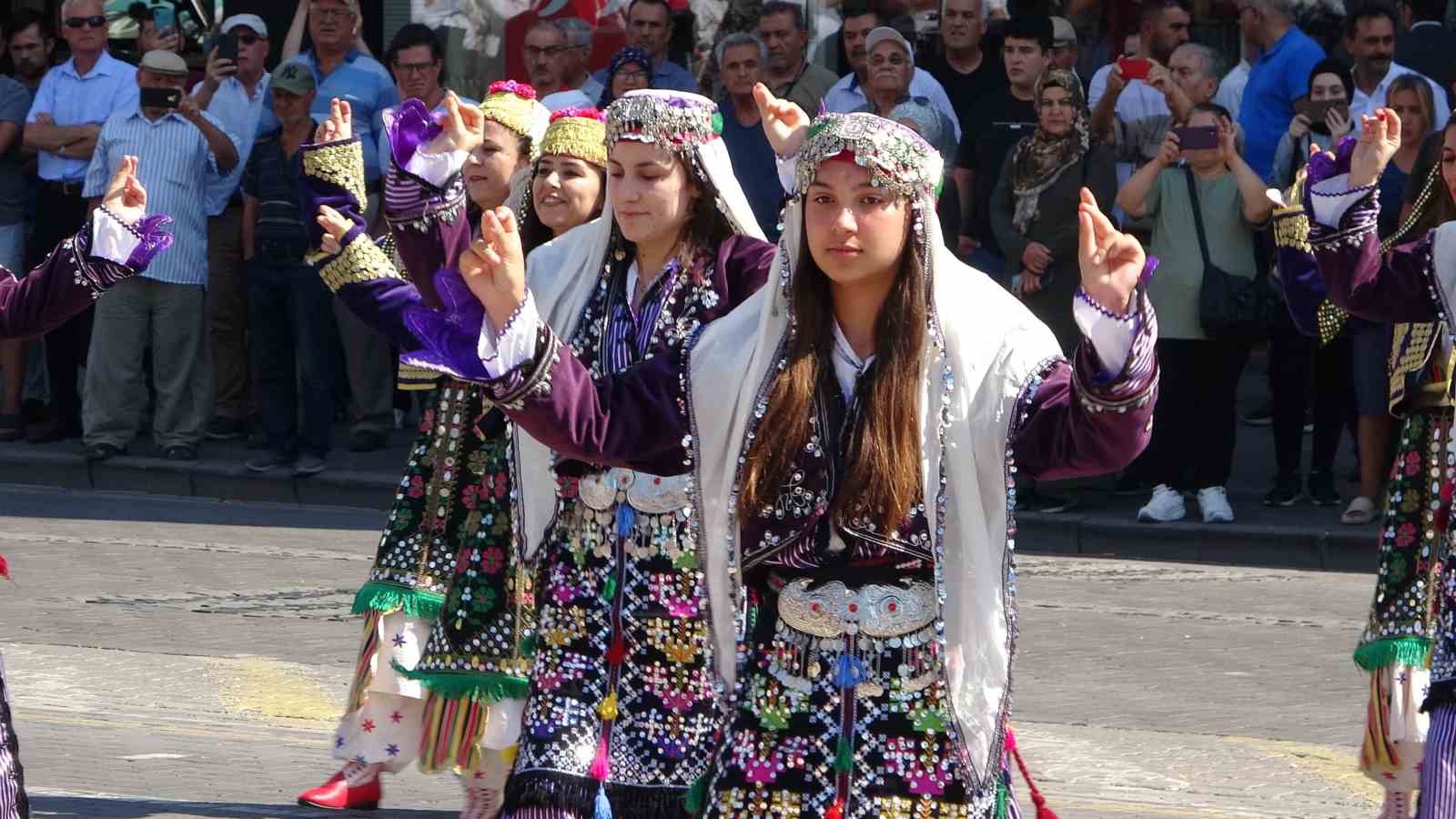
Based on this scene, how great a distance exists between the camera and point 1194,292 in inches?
457

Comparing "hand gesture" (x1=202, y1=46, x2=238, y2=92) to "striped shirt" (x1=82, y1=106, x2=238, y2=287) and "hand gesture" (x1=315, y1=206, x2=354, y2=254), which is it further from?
"hand gesture" (x1=315, y1=206, x2=354, y2=254)

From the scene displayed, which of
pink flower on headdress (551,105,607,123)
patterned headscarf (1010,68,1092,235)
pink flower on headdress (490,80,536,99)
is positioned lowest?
pink flower on headdress (551,105,607,123)

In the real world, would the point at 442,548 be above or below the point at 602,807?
above

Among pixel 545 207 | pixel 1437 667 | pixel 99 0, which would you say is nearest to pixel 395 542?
pixel 545 207

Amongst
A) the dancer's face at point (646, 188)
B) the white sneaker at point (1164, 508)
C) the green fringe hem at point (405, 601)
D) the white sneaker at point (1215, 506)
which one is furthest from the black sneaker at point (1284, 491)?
the dancer's face at point (646, 188)

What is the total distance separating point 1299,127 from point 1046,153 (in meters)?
1.24

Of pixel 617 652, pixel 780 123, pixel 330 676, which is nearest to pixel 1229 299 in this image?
pixel 330 676

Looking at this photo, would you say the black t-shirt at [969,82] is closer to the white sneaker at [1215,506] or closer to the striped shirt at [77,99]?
the white sneaker at [1215,506]

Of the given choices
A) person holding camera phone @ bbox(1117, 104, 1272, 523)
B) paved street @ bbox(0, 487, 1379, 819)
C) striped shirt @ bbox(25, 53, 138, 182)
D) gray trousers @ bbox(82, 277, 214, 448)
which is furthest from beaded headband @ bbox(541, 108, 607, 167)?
striped shirt @ bbox(25, 53, 138, 182)

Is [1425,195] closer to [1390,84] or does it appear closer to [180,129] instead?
[1390,84]

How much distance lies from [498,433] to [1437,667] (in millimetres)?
2354

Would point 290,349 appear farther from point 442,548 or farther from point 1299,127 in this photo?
point 442,548

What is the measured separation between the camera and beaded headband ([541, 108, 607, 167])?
577 cm

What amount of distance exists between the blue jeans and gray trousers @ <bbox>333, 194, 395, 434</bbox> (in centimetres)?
11
